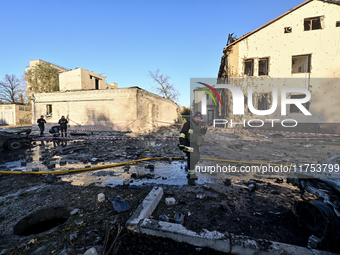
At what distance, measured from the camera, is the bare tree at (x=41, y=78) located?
1119 inches

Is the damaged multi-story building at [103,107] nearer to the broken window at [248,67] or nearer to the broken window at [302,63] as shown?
the broken window at [248,67]

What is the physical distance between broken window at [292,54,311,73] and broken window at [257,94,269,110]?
4.04 meters

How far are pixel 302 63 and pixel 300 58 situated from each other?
0.85m

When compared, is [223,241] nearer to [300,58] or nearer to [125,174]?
[125,174]

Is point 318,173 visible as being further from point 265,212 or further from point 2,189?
point 2,189

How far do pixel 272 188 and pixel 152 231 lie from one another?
306cm

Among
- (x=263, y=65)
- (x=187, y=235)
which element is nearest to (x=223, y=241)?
(x=187, y=235)

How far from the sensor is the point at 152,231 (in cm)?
215

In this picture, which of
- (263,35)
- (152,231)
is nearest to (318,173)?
(152,231)

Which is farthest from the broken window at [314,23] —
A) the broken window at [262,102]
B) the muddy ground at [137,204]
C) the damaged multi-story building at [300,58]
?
the muddy ground at [137,204]

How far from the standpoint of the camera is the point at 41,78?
28500 millimetres

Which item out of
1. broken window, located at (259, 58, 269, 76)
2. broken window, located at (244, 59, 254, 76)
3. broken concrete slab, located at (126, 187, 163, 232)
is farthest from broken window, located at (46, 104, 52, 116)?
broken window, located at (259, 58, 269, 76)

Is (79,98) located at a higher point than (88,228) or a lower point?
higher

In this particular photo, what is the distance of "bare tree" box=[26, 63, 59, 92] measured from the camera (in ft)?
93.2
